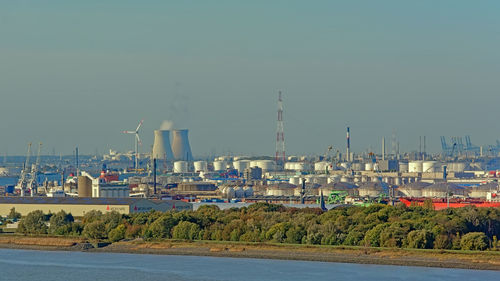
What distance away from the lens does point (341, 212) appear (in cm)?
3538

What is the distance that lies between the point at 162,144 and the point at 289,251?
295 feet

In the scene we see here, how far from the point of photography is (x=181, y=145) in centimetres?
12519

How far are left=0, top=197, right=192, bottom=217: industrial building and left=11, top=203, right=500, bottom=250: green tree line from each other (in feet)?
14.5

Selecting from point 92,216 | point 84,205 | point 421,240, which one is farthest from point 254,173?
point 421,240

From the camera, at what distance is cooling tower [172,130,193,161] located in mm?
122125

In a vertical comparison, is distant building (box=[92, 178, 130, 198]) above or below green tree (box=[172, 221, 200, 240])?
above

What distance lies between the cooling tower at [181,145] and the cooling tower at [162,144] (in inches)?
73.1

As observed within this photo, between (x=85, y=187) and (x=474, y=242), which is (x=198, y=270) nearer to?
(x=474, y=242)

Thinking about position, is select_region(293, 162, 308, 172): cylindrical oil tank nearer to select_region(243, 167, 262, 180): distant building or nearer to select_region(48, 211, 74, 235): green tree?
select_region(243, 167, 262, 180): distant building

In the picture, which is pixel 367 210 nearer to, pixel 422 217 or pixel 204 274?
pixel 422 217

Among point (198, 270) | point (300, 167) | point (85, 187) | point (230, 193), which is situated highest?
point (300, 167)

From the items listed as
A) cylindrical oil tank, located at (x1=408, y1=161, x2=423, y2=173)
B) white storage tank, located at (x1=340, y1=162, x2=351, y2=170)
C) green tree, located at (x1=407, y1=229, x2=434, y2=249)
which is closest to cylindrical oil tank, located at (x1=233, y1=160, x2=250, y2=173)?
white storage tank, located at (x1=340, y1=162, x2=351, y2=170)

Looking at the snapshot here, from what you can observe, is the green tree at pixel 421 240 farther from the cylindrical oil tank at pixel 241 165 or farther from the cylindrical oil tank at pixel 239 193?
the cylindrical oil tank at pixel 241 165

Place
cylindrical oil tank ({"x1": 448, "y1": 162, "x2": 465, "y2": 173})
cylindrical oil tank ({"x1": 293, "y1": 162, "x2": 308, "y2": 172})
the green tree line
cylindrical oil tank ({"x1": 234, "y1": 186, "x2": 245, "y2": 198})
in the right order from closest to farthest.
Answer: the green tree line → cylindrical oil tank ({"x1": 234, "y1": 186, "x2": 245, "y2": 198}) → cylindrical oil tank ({"x1": 448, "y1": 162, "x2": 465, "y2": 173}) → cylindrical oil tank ({"x1": 293, "y1": 162, "x2": 308, "y2": 172})
